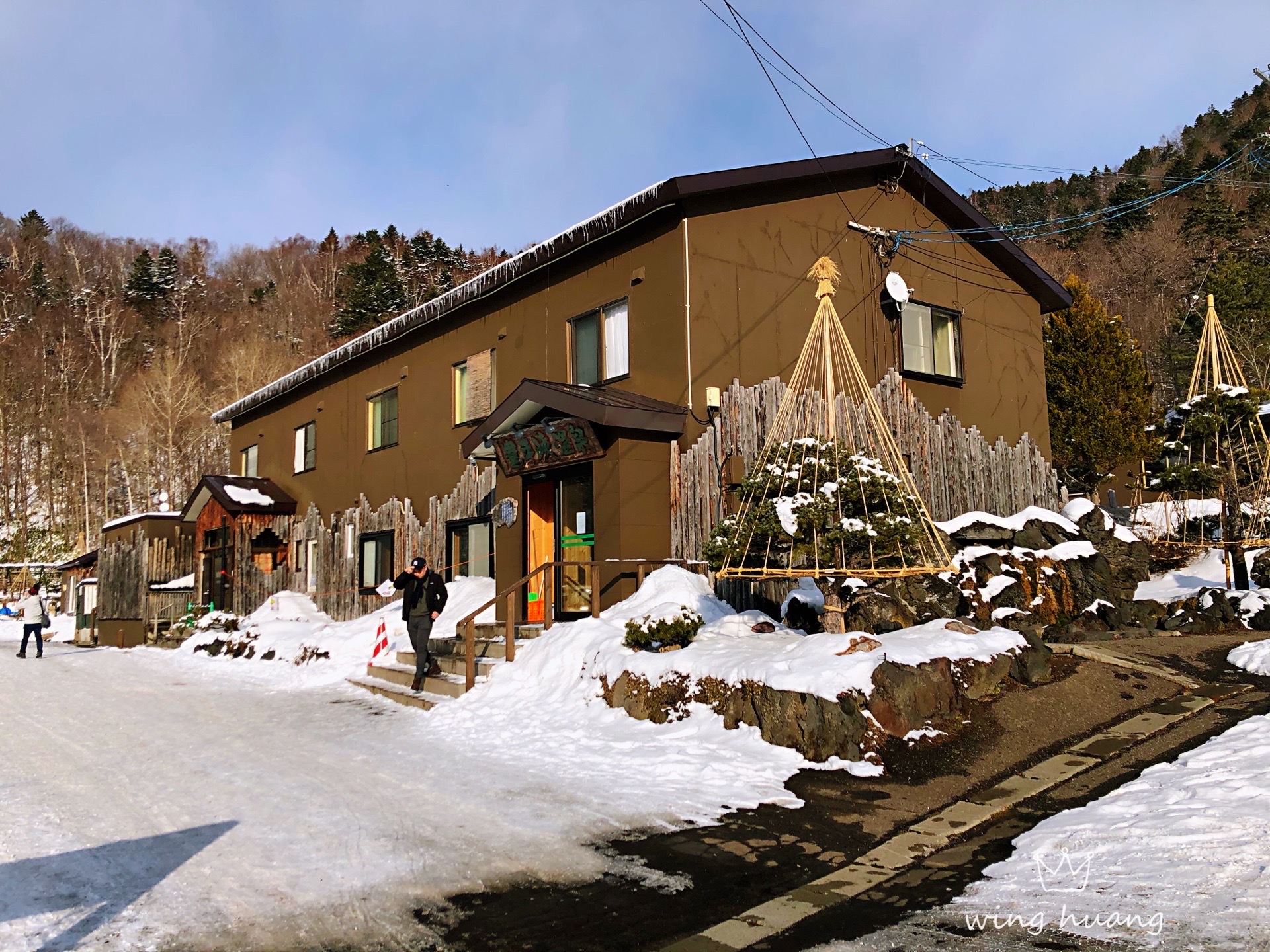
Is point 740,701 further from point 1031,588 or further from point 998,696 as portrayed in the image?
point 1031,588

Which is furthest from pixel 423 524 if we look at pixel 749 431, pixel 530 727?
pixel 530 727

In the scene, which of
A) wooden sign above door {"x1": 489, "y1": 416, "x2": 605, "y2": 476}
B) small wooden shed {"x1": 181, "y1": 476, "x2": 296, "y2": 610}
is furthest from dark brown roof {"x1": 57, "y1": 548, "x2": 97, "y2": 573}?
wooden sign above door {"x1": 489, "y1": 416, "x2": 605, "y2": 476}

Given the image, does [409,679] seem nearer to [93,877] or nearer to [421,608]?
[421,608]

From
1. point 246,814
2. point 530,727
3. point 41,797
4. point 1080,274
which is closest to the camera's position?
point 246,814

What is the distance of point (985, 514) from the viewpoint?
13477 mm

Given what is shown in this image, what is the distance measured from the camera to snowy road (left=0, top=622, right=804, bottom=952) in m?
4.50

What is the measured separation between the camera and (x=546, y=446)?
13.2 metres

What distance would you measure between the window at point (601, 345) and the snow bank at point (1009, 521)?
5263mm

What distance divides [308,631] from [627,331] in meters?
9.43

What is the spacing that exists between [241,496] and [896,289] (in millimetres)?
17196

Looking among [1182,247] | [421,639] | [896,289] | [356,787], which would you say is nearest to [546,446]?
[421,639]

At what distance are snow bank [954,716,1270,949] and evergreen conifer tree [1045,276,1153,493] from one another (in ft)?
74.3

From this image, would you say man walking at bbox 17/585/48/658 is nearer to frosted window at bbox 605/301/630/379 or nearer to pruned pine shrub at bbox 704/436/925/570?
frosted window at bbox 605/301/630/379
